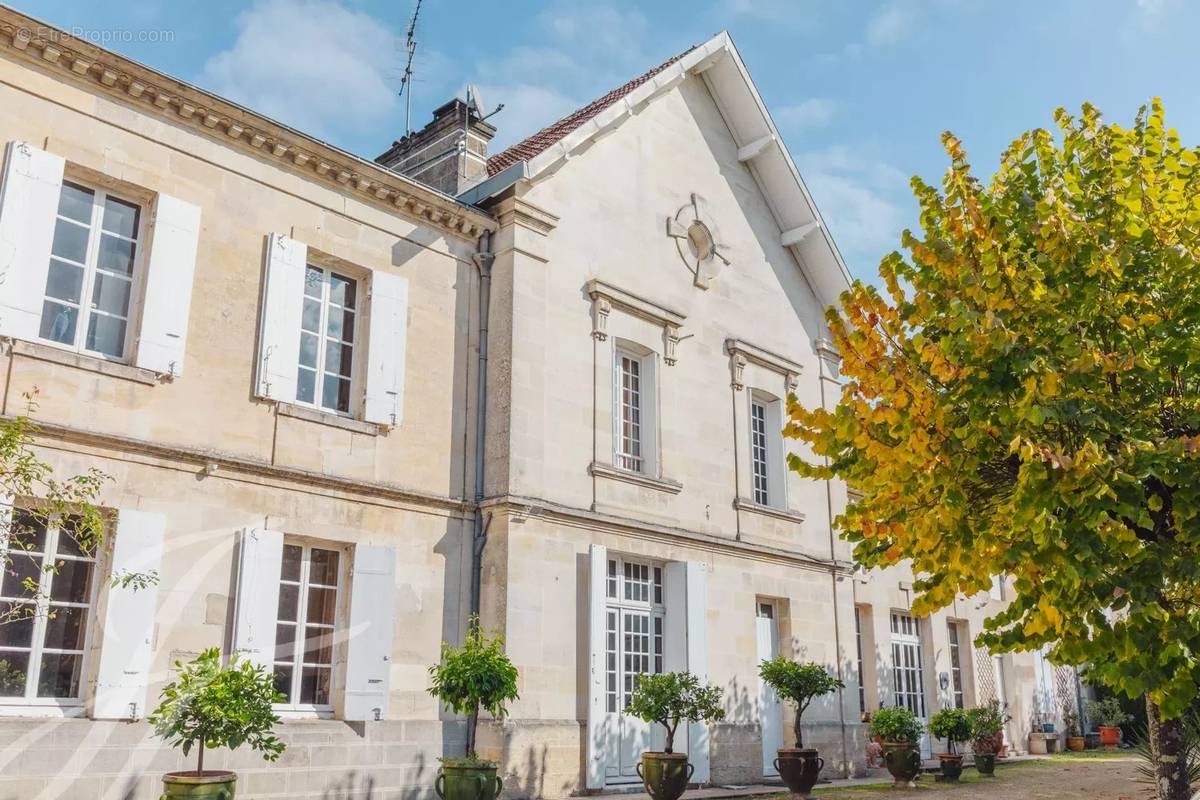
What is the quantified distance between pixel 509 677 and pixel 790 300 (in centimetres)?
853

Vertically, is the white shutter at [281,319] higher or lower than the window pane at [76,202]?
lower

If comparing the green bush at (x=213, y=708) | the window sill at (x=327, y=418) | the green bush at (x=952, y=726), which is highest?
the window sill at (x=327, y=418)

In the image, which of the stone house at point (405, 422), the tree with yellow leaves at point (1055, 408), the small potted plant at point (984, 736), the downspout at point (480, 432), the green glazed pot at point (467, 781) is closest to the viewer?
the tree with yellow leaves at point (1055, 408)

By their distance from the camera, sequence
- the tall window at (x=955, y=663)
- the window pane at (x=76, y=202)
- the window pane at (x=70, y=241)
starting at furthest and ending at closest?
the tall window at (x=955, y=663) → the window pane at (x=76, y=202) → the window pane at (x=70, y=241)

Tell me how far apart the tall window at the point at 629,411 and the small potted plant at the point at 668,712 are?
2.92 meters

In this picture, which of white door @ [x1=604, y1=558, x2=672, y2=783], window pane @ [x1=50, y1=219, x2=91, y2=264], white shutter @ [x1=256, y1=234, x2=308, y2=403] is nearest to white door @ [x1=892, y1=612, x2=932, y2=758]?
white door @ [x1=604, y1=558, x2=672, y2=783]

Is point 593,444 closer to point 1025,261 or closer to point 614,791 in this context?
point 614,791

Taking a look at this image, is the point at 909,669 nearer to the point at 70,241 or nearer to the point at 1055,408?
the point at 1055,408

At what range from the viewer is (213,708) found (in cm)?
743

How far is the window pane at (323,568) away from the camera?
33.2 ft

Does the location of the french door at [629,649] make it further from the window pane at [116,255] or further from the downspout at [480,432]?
the window pane at [116,255]

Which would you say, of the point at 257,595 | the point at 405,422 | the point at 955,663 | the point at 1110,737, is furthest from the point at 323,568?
the point at 1110,737

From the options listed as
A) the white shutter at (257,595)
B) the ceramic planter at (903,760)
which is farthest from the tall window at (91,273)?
the ceramic planter at (903,760)

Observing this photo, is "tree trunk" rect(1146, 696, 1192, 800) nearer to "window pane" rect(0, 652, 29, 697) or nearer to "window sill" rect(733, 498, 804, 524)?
"window sill" rect(733, 498, 804, 524)
